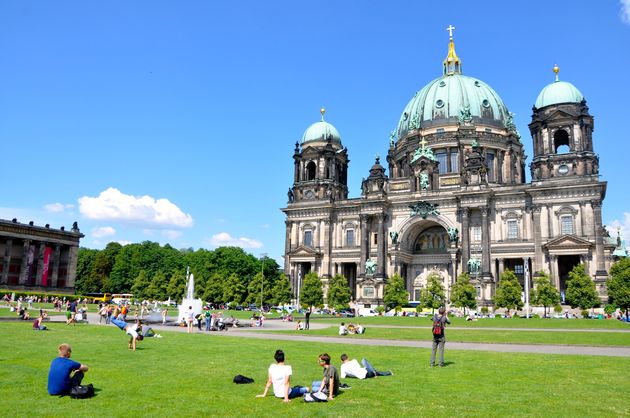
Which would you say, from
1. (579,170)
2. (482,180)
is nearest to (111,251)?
(482,180)

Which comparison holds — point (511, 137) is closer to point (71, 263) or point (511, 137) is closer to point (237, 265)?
point (237, 265)

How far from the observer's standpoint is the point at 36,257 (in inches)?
3962

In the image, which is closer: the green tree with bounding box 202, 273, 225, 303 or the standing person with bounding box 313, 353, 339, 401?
the standing person with bounding box 313, 353, 339, 401

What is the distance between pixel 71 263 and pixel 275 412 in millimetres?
108840

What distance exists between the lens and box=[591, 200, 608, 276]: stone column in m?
64.8

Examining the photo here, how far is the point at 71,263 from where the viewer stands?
350ft

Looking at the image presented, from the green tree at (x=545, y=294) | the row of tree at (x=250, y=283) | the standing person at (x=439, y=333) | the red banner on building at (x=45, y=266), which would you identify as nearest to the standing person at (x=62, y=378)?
the standing person at (x=439, y=333)

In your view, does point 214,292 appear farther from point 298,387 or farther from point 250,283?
point 298,387

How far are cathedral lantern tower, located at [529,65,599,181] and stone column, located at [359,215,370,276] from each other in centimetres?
2630

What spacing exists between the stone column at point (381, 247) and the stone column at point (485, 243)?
49.8ft

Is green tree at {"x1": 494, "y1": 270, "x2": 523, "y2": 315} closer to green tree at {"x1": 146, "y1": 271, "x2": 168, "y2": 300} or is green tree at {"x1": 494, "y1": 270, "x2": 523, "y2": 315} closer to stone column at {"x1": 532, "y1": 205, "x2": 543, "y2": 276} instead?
stone column at {"x1": 532, "y1": 205, "x2": 543, "y2": 276}

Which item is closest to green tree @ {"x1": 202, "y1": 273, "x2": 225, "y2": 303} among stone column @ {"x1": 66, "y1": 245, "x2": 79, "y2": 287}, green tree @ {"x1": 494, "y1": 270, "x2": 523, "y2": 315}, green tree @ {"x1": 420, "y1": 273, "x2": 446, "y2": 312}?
stone column @ {"x1": 66, "y1": 245, "x2": 79, "y2": 287}

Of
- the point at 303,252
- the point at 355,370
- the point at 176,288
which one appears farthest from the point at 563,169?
the point at 176,288

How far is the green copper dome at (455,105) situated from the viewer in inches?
3548
